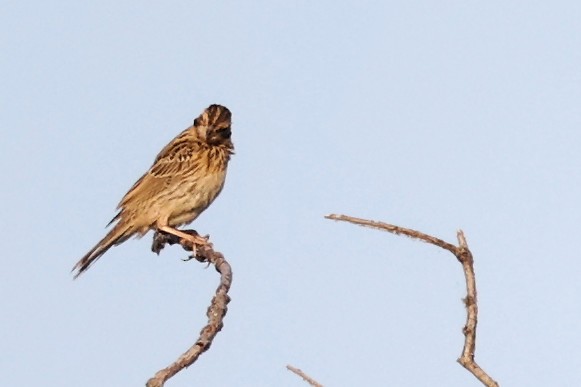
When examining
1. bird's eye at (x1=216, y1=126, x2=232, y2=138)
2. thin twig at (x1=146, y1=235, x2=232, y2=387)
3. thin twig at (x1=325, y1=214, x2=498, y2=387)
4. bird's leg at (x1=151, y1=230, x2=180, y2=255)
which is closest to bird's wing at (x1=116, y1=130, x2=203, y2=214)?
bird's eye at (x1=216, y1=126, x2=232, y2=138)

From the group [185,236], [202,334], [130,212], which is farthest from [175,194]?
[202,334]

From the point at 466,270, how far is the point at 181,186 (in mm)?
8252

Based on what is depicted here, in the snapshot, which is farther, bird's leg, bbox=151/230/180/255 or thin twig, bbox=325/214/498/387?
bird's leg, bbox=151/230/180/255

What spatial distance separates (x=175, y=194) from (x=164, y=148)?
1092mm

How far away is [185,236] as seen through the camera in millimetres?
10414

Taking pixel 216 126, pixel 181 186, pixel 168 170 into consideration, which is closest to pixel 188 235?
pixel 181 186

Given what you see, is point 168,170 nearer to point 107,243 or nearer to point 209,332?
point 107,243

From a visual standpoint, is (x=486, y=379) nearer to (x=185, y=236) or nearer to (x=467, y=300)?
(x=467, y=300)

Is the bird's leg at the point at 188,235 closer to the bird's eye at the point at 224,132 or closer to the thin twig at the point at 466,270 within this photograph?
the bird's eye at the point at 224,132

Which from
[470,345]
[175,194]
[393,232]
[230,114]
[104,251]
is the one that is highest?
[230,114]

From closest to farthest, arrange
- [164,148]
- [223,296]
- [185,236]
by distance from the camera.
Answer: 1. [223,296]
2. [185,236]
3. [164,148]

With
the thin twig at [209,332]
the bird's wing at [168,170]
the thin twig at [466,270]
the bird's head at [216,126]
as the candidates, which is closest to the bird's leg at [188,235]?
the bird's wing at [168,170]

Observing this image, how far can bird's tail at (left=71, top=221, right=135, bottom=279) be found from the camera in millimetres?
11195

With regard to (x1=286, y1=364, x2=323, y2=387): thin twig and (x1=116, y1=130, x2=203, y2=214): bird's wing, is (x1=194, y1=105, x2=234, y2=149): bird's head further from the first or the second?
(x1=286, y1=364, x2=323, y2=387): thin twig
